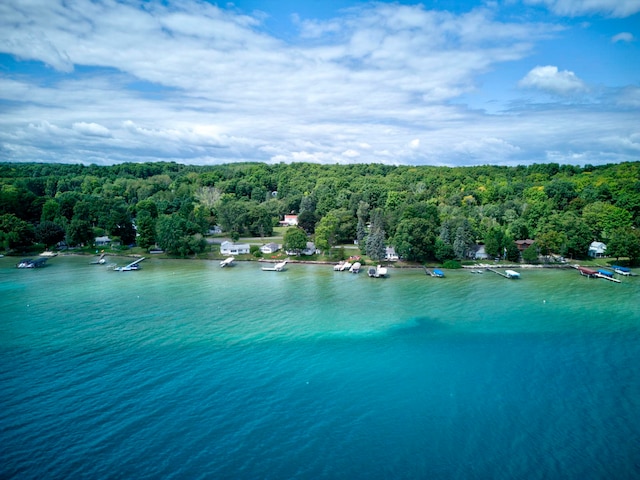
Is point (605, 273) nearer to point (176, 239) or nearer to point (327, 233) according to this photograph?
point (327, 233)

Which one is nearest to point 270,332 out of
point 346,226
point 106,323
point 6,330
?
point 106,323

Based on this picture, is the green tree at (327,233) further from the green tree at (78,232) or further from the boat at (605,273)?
the green tree at (78,232)

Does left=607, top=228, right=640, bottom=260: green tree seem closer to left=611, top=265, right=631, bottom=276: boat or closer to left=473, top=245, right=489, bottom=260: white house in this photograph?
left=611, top=265, right=631, bottom=276: boat

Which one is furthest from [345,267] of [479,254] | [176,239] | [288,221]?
[288,221]

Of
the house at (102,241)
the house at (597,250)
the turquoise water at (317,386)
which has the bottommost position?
the turquoise water at (317,386)

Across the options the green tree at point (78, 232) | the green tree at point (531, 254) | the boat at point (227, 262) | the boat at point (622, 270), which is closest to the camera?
the boat at point (622, 270)

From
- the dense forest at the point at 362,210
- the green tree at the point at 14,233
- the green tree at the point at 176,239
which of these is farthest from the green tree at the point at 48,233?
the green tree at the point at 176,239
